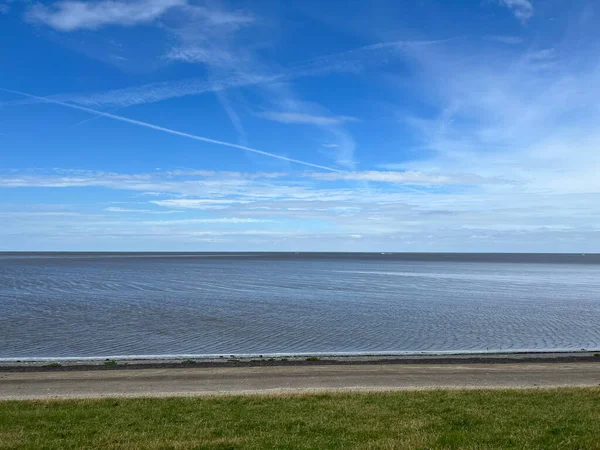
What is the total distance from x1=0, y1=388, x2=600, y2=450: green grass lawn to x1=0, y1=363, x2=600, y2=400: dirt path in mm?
2573

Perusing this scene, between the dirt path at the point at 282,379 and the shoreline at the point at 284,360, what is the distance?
4.45ft

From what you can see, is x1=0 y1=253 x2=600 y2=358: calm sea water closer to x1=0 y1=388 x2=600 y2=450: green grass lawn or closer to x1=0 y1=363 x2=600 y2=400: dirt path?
x1=0 y1=363 x2=600 y2=400: dirt path

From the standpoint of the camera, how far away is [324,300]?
5622cm

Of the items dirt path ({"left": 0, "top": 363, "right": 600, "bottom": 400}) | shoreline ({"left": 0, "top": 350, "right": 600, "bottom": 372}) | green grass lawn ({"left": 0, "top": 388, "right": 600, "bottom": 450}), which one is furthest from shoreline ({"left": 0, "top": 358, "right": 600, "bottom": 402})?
green grass lawn ({"left": 0, "top": 388, "right": 600, "bottom": 450})

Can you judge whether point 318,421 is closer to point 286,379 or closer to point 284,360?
point 286,379

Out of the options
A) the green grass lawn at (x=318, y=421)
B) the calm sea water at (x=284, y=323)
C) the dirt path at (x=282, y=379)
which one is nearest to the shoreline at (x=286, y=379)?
the dirt path at (x=282, y=379)

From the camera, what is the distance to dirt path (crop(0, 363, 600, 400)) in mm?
16359

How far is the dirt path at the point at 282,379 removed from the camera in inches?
644

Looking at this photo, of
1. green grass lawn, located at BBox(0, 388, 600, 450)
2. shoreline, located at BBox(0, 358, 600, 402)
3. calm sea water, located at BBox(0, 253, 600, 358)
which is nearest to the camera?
green grass lawn, located at BBox(0, 388, 600, 450)

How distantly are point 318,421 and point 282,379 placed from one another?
7020 mm

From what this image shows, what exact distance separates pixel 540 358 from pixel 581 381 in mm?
6180

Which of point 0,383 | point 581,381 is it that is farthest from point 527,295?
point 0,383

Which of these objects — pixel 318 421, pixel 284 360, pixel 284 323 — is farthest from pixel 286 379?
pixel 284 323

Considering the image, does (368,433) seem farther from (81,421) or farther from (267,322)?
(267,322)
